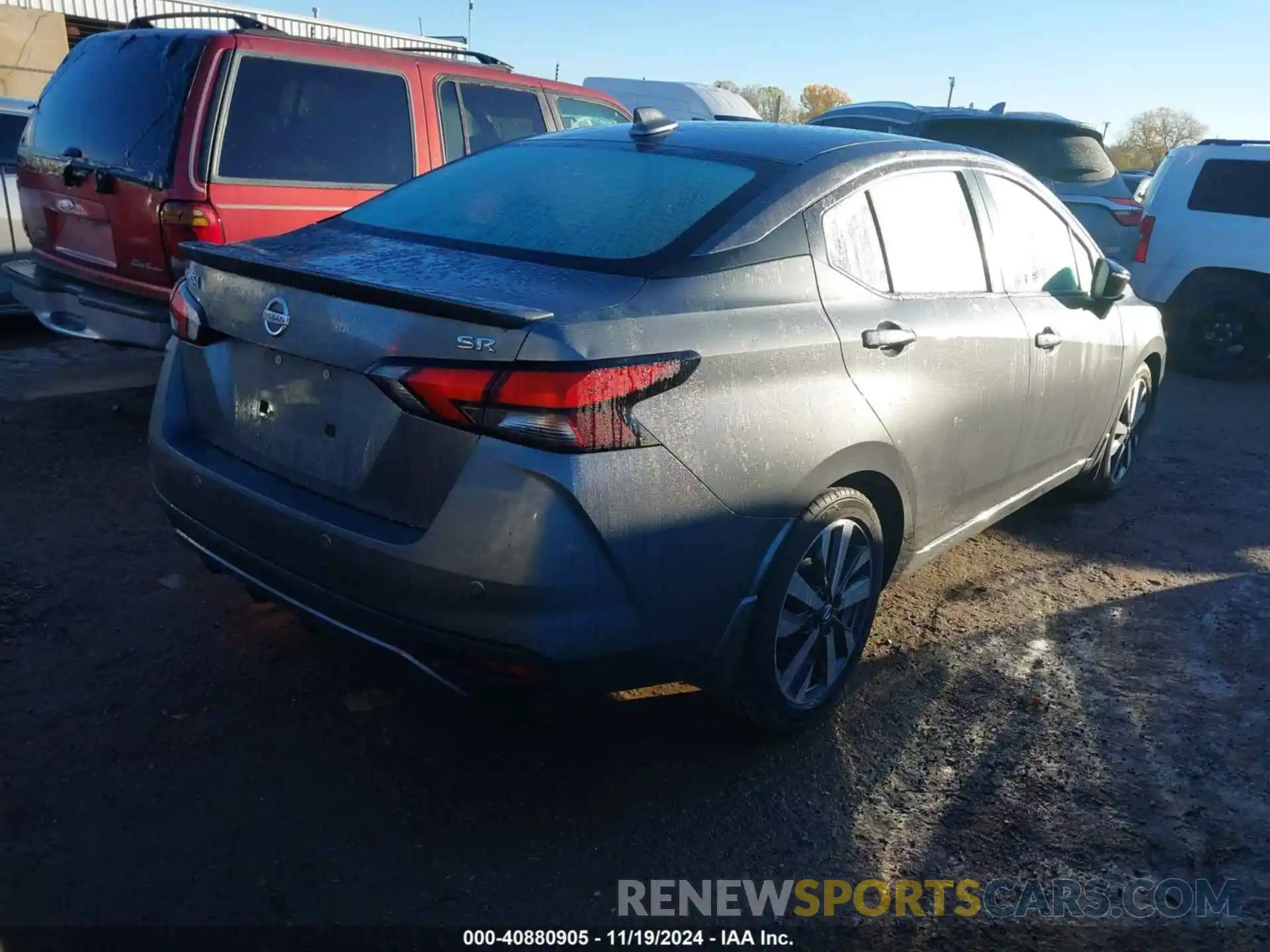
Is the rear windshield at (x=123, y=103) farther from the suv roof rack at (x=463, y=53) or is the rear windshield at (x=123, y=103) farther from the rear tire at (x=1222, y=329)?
the rear tire at (x=1222, y=329)

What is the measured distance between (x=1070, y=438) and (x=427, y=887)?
3.38 m

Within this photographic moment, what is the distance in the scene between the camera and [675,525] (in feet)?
8.15

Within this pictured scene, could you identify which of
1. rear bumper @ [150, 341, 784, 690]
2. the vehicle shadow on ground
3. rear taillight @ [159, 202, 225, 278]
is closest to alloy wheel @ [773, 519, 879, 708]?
the vehicle shadow on ground

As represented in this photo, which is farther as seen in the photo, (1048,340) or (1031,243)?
(1031,243)

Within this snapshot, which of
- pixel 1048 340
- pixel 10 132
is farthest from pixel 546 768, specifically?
pixel 10 132

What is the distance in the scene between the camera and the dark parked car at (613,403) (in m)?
2.34

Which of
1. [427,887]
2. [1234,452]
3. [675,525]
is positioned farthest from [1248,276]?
[427,887]

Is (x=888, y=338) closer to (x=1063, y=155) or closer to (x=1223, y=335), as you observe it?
(x=1063, y=155)

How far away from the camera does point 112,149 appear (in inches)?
208

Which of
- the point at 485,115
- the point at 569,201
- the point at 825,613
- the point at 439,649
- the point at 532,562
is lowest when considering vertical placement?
the point at 825,613

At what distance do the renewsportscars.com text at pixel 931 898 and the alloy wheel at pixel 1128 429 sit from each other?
306 cm

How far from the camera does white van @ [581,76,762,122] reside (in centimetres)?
1692

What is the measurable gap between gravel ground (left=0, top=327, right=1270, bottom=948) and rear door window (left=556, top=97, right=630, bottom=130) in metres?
4.21

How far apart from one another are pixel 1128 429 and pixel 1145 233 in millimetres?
4872
